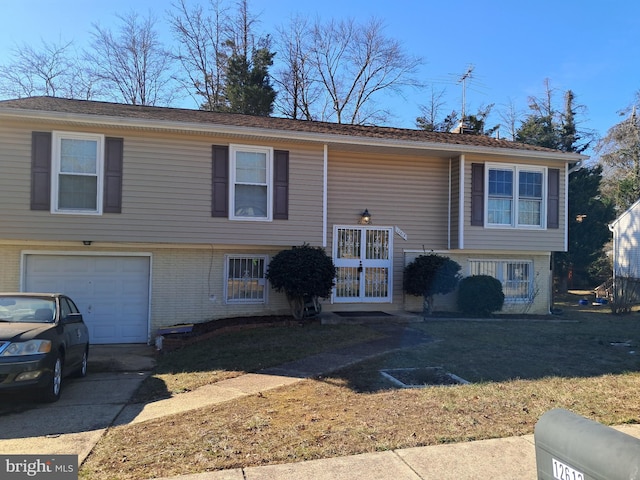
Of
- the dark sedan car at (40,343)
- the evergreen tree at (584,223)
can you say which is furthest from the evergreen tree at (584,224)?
the dark sedan car at (40,343)

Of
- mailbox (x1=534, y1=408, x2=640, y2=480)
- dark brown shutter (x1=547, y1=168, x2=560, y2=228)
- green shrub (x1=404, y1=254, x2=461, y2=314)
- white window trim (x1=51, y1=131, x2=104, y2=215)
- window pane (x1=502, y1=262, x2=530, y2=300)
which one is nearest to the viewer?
mailbox (x1=534, y1=408, x2=640, y2=480)

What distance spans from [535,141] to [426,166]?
1759cm

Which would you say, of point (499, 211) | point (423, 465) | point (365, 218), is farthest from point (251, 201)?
point (423, 465)

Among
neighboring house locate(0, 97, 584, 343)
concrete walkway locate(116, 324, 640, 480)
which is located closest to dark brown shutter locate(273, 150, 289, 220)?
neighboring house locate(0, 97, 584, 343)

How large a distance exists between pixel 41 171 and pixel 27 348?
6040 mm

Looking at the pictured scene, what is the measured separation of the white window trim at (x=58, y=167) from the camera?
34.9 feet

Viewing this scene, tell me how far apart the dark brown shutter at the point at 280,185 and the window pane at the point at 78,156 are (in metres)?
4.15

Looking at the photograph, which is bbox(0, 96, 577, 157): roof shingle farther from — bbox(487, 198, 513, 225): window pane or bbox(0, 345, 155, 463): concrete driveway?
bbox(0, 345, 155, 463): concrete driveway

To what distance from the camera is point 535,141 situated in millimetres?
28250

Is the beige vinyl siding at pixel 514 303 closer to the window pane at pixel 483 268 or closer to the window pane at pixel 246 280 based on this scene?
the window pane at pixel 483 268

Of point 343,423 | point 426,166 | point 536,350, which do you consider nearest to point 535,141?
point 426,166

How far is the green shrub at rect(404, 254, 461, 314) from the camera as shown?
12.9m

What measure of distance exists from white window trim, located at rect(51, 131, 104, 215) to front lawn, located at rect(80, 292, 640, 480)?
188 inches

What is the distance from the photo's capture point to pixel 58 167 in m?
10.7
